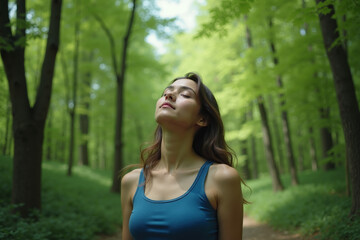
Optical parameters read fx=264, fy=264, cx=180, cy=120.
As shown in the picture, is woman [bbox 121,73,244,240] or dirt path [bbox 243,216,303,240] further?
dirt path [bbox 243,216,303,240]

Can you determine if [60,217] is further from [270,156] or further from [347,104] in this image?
[270,156]

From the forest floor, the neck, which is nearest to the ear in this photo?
the neck

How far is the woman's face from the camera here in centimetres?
177

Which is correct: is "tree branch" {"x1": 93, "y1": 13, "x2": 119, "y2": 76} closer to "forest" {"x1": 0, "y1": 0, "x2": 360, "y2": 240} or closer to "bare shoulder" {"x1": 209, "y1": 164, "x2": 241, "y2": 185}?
"forest" {"x1": 0, "y1": 0, "x2": 360, "y2": 240}

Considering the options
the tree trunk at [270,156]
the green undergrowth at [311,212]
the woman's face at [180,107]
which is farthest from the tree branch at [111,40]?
the woman's face at [180,107]

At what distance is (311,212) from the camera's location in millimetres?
6305

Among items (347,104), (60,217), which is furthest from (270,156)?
(60,217)

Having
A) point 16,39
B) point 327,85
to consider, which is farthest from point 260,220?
point 16,39

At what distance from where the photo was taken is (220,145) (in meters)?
2.04

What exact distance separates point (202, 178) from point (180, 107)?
0.49 metres

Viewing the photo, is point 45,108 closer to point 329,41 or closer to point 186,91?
point 186,91

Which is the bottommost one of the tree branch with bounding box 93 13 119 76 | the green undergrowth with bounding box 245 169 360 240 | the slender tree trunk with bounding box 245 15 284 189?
the green undergrowth with bounding box 245 169 360 240

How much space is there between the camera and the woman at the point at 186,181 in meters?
1.58

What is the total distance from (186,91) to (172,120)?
0.82 feet
